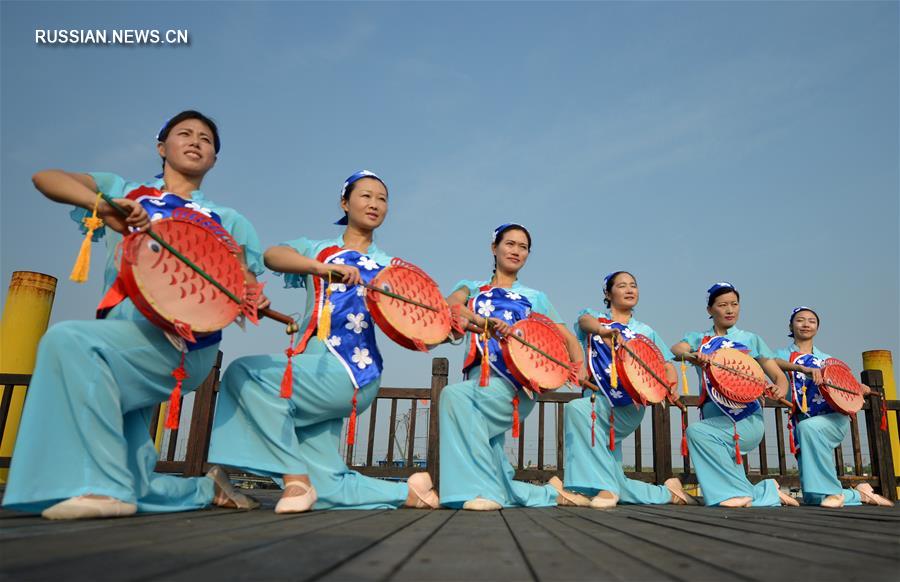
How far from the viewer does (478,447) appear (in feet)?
13.4

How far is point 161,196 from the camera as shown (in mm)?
3152

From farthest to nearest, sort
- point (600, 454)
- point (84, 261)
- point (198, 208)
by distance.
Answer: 1. point (600, 454)
2. point (198, 208)
3. point (84, 261)

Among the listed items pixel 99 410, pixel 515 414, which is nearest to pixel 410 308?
pixel 515 414

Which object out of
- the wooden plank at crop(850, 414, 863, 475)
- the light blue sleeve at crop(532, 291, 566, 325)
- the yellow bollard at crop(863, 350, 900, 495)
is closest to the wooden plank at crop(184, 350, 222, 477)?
the light blue sleeve at crop(532, 291, 566, 325)

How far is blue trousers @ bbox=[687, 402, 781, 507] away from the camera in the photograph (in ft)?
17.0

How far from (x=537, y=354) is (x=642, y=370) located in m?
1.28

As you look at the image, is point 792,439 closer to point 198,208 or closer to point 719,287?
point 719,287

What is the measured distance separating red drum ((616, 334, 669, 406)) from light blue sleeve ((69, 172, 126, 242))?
12.6 feet

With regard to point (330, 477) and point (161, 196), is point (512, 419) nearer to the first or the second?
point (330, 477)

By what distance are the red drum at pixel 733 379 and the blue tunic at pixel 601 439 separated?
0.70 m

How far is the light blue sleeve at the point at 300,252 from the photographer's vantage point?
150 inches

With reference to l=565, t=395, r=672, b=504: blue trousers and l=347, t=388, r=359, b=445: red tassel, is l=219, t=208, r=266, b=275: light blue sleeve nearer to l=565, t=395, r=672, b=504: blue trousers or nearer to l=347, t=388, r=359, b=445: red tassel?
l=347, t=388, r=359, b=445: red tassel

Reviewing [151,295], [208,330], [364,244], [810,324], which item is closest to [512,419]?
[364,244]

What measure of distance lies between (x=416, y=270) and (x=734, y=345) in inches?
139
